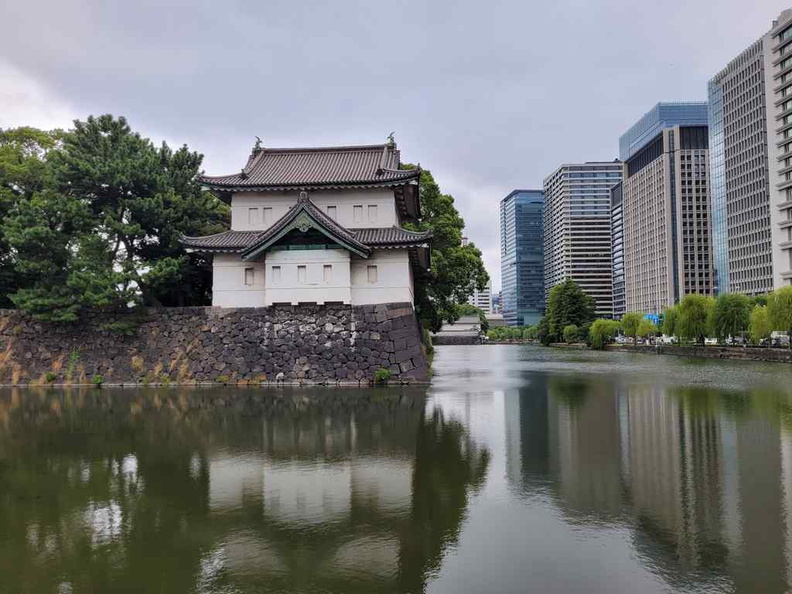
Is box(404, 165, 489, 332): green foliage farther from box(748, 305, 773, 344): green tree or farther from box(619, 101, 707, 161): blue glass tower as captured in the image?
box(619, 101, 707, 161): blue glass tower

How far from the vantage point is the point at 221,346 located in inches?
1105

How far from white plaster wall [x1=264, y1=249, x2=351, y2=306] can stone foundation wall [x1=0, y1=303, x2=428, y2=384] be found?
71cm

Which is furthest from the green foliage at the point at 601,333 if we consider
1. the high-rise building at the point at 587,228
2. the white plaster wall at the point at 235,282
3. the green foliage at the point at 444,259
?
the high-rise building at the point at 587,228

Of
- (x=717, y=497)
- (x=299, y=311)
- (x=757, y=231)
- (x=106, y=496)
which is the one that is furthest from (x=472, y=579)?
(x=757, y=231)

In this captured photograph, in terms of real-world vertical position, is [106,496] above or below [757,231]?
below

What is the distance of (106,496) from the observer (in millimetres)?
8750

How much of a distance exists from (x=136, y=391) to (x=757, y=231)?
358ft

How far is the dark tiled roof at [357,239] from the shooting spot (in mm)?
27031

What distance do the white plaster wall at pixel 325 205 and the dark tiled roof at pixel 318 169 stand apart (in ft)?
2.48

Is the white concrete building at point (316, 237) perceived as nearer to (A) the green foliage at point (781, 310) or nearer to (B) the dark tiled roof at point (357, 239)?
(B) the dark tiled roof at point (357, 239)

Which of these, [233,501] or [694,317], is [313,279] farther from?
[694,317]

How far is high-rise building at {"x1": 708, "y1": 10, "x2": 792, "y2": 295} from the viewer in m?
84.8

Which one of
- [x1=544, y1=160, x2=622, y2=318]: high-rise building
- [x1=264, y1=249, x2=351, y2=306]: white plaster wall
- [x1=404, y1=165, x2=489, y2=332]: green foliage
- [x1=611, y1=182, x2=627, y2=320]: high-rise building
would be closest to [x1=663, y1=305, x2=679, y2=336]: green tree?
[x1=404, y1=165, x2=489, y2=332]: green foliage

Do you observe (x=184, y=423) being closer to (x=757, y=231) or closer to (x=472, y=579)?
(x=472, y=579)
